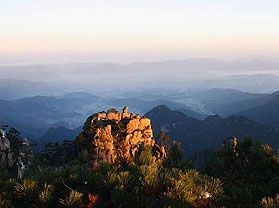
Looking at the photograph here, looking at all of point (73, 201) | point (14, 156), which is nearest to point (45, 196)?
point (73, 201)

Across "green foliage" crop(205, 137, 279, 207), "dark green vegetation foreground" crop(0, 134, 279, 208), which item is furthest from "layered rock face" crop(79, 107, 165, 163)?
"dark green vegetation foreground" crop(0, 134, 279, 208)

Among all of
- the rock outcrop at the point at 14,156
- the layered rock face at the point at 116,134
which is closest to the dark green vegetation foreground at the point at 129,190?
the rock outcrop at the point at 14,156

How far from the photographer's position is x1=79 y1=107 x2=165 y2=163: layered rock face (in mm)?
81125

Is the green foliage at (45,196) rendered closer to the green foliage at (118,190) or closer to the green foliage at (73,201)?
the green foliage at (118,190)

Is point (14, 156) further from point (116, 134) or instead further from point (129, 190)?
point (129, 190)

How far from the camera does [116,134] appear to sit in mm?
95688

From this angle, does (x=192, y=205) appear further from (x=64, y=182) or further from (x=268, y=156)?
(x=268, y=156)

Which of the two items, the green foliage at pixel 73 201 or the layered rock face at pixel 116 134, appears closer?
the green foliage at pixel 73 201

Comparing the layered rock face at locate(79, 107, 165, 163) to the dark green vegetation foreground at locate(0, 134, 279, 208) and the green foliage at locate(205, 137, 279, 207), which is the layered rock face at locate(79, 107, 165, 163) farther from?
the dark green vegetation foreground at locate(0, 134, 279, 208)

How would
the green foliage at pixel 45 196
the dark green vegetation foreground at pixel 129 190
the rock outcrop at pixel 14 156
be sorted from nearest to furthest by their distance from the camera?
the dark green vegetation foreground at pixel 129 190 < the green foliage at pixel 45 196 < the rock outcrop at pixel 14 156

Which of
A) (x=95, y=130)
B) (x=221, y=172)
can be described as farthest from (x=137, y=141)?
(x=221, y=172)

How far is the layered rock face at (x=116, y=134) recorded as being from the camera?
266 feet

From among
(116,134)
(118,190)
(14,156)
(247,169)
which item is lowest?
(14,156)

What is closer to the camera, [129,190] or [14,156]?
[129,190]
